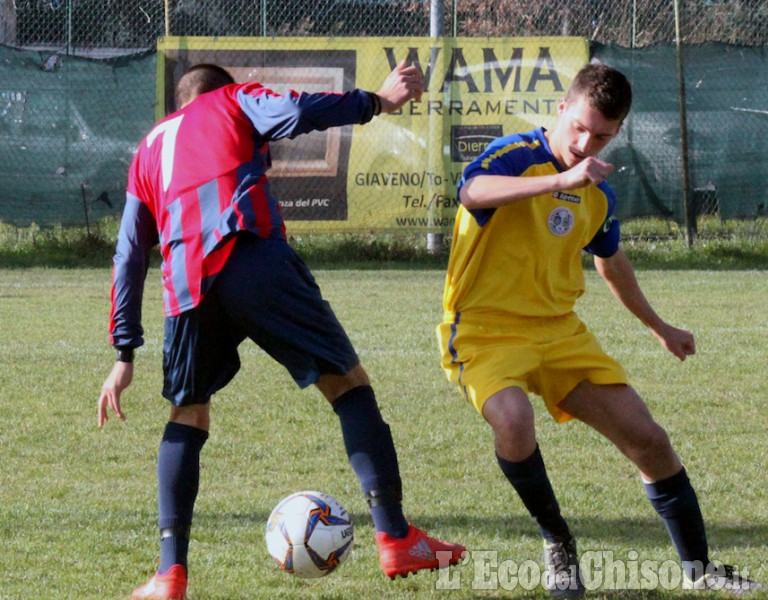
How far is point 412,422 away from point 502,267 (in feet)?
8.20

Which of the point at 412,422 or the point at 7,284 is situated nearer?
the point at 412,422

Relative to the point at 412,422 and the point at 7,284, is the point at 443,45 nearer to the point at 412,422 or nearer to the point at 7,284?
the point at 7,284

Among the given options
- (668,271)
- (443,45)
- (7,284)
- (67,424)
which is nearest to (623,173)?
(668,271)

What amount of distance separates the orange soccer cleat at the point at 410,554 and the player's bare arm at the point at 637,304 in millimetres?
1004

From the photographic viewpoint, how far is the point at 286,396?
262 inches

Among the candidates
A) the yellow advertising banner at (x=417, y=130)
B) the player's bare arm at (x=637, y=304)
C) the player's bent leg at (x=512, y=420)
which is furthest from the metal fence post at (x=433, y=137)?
the player's bent leg at (x=512, y=420)

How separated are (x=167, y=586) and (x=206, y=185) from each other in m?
1.15

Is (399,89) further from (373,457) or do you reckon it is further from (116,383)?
(116,383)

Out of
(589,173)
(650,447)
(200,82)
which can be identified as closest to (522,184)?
(589,173)

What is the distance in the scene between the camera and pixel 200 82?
12.0ft

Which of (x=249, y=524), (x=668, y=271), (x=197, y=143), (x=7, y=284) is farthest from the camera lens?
(x=668, y=271)

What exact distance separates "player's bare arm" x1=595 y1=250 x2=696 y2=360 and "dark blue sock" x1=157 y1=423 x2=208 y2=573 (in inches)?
55.3

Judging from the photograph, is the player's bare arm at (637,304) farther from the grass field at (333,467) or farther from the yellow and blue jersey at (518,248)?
the grass field at (333,467)

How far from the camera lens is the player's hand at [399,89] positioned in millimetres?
3363
